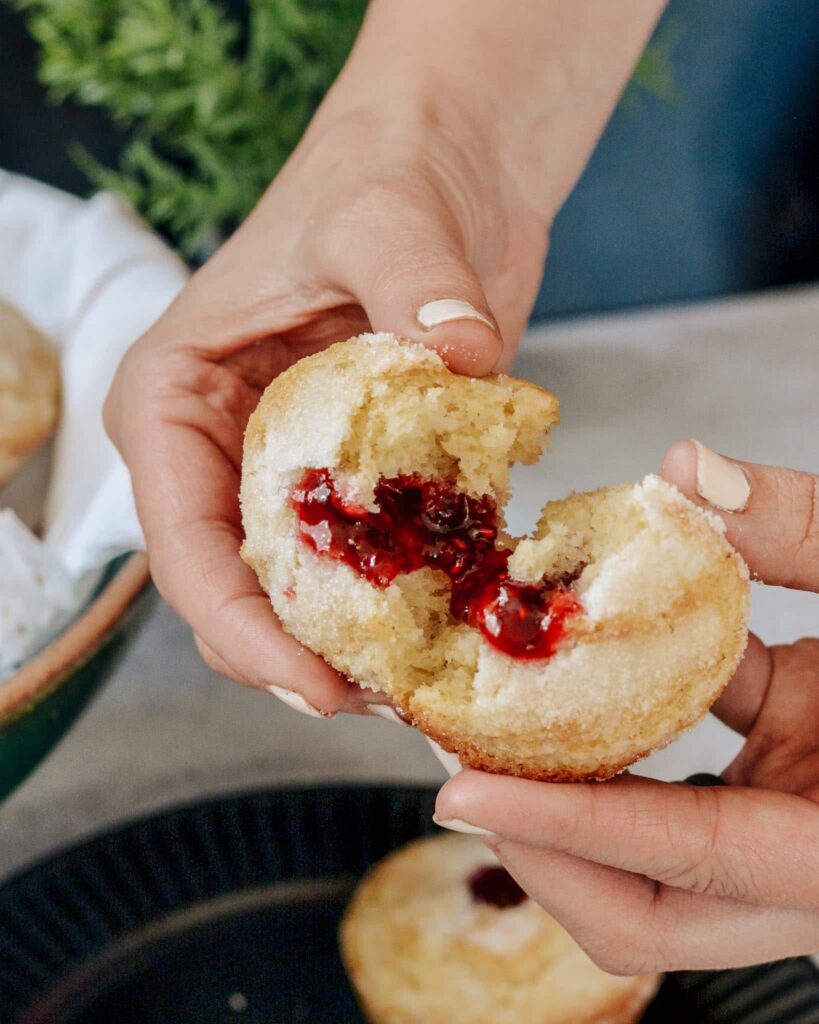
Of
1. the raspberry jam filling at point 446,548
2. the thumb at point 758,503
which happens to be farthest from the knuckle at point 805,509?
the raspberry jam filling at point 446,548

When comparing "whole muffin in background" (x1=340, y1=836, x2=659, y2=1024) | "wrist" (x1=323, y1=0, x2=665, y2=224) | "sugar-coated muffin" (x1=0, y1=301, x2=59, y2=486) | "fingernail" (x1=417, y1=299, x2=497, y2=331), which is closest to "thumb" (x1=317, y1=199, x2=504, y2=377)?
"fingernail" (x1=417, y1=299, x2=497, y2=331)

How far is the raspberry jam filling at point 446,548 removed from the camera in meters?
0.79

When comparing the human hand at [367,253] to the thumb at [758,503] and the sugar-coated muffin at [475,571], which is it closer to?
the sugar-coated muffin at [475,571]

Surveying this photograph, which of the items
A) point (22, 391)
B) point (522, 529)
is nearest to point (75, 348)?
point (22, 391)

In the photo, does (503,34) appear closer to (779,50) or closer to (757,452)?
(779,50)

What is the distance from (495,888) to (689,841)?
22.8 inches

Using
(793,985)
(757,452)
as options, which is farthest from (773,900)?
(757,452)

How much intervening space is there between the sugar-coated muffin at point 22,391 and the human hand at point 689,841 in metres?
0.92

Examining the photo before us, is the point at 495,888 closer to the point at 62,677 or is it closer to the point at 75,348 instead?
the point at 62,677

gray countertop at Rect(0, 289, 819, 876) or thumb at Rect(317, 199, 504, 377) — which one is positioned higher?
thumb at Rect(317, 199, 504, 377)

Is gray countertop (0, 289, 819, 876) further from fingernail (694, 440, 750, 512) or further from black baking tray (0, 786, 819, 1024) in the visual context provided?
fingernail (694, 440, 750, 512)

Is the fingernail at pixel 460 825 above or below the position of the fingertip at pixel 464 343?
below

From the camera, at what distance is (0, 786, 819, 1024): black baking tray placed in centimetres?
125

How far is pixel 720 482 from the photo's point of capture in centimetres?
84
